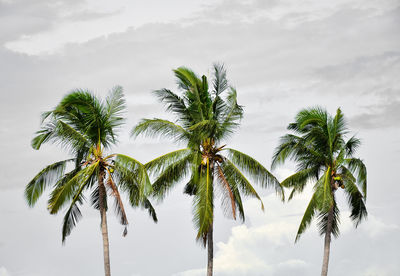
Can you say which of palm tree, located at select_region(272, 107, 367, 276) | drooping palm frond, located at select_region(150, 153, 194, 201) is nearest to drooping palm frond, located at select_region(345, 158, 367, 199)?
palm tree, located at select_region(272, 107, 367, 276)

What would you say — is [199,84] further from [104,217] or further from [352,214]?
[352,214]

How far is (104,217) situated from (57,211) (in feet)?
7.44

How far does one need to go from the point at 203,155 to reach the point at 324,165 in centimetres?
791

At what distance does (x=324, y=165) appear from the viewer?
41.2 m

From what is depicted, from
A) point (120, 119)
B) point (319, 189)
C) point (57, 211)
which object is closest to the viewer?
point (57, 211)

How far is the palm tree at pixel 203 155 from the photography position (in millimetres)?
36250

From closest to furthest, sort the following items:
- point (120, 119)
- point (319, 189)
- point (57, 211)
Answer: point (57, 211), point (120, 119), point (319, 189)

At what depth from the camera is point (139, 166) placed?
34.6m

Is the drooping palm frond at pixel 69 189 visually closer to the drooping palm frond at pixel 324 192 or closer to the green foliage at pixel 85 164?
the green foliage at pixel 85 164

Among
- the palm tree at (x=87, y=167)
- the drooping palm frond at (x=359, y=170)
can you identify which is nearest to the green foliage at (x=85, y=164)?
the palm tree at (x=87, y=167)

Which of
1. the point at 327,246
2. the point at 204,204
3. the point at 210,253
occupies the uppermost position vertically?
the point at 204,204

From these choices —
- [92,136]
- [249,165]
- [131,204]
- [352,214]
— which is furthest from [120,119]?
[352,214]

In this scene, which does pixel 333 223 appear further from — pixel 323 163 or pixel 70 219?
pixel 70 219

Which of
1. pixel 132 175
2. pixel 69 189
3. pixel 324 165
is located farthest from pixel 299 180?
pixel 69 189
